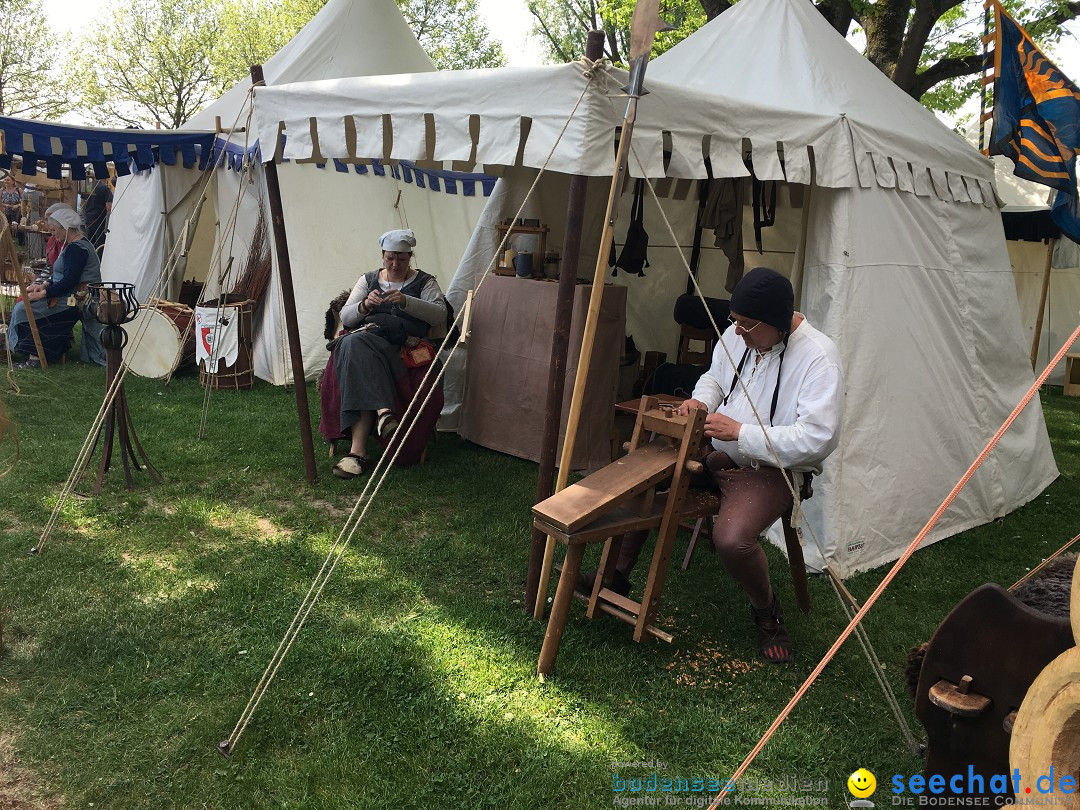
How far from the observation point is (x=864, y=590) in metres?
3.49

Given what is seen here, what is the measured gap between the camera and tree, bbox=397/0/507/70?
2747 cm

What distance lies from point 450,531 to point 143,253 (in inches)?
214

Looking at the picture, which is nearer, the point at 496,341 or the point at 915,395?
the point at 915,395

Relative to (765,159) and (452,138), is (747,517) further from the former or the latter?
(452,138)

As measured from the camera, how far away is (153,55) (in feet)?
82.4

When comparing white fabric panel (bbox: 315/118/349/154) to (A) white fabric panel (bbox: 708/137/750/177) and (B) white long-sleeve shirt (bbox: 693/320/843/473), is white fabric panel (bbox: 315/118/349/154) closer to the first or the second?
(A) white fabric panel (bbox: 708/137/750/177)

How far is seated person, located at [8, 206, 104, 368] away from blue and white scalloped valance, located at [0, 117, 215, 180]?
0.51m

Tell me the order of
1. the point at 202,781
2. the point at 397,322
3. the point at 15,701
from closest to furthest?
the point at 202,781 → the point at 15,701 → the point at 397,322

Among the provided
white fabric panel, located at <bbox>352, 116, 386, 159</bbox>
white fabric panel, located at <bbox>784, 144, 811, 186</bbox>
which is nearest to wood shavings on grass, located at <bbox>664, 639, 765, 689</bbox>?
white fabric panel, located at <bbox>784, 144, 811, 186</bbox>

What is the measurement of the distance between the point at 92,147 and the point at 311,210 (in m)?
1.94

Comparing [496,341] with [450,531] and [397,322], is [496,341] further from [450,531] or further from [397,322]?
[450,531]

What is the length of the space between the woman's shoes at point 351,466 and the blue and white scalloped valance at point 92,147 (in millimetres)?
3973

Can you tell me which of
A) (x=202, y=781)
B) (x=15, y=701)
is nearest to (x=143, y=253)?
(x=15, y=701)

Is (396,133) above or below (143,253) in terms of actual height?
above
